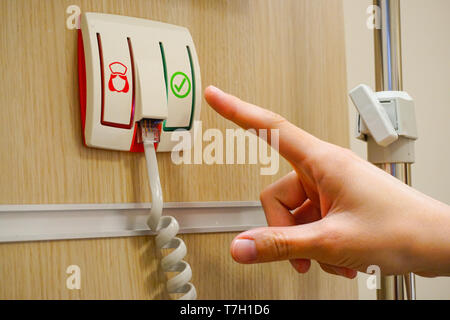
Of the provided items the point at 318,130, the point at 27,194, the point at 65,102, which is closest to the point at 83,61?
the point at 65,102

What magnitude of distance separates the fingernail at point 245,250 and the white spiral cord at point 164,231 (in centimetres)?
15

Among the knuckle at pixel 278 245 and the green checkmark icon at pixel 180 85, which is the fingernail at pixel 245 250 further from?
the green checkmark icon at pixel 180 85

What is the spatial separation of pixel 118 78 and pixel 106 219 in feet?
0.55

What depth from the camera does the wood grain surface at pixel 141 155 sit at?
50cm

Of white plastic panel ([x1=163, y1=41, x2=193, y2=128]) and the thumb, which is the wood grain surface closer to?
white plastic panel ([x1=163, y1=41, x2=193, y2=128])

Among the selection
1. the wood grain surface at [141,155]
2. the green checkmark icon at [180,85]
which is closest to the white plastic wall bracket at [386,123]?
the wood grain surface at [141,155]

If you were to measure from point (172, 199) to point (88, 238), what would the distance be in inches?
4.7

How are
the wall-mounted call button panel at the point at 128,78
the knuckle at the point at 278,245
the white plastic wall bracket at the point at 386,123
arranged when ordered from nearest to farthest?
the knuckle at the point at 278,245, the wall-mounted call button panel at the point at 128,78, the white plastic wall bracket at the point at 386,123

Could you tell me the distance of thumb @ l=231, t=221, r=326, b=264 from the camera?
0.41 m

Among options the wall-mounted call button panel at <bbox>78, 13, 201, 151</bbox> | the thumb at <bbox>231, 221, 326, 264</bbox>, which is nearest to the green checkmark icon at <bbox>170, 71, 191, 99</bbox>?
the wall-mounted call button panel at <bbox>78, 13, 201, 151</bbox>

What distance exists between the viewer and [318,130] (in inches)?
29.8

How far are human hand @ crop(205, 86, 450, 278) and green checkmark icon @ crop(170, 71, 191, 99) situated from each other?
0.35 ft

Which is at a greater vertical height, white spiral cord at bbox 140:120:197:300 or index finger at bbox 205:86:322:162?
index finger at bbox 205:86:322:162
